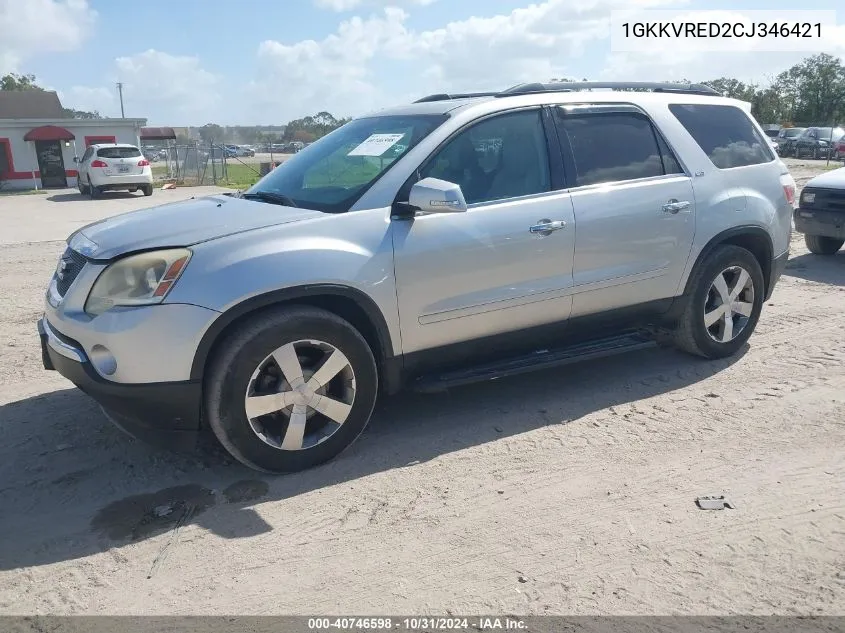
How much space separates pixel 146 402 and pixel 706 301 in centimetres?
375

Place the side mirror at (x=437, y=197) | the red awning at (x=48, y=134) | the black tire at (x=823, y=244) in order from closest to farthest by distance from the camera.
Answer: the side mirror at (x=437, y=197) < the black tire at (x=823, y=244) < the red awning at (x=48, y=134)

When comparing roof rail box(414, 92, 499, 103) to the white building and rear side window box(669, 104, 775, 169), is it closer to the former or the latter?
rear side window box(669, 104, 775, 169)

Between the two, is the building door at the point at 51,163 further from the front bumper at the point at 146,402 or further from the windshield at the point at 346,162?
the front bumper at the point at 146,402

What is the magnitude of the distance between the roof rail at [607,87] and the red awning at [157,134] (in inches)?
1903

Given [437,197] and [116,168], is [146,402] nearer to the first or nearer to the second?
[437,197]

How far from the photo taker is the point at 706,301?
5.17m

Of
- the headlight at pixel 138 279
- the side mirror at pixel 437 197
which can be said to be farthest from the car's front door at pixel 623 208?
the headlight at pixel 138 279

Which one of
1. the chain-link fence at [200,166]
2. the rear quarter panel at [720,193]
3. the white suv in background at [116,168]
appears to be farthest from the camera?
the chain-link fence at [200,166]

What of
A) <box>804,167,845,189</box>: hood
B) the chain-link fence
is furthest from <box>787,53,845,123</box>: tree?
<box>804,167,845,189</box>: hood

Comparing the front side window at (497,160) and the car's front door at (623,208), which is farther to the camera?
the car's front door at (623,208)

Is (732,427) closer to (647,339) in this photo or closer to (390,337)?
(647,339)

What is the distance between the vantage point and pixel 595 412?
4.53 m

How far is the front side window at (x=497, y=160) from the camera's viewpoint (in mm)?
4168

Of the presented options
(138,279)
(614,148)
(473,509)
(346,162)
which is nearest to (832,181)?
(614,148)
